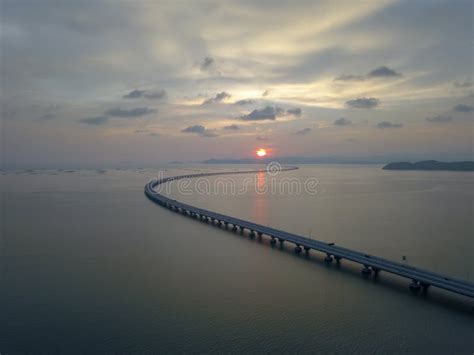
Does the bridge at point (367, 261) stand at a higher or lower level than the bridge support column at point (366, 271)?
higher

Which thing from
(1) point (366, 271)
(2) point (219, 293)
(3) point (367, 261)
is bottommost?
(2) point (219, 293)

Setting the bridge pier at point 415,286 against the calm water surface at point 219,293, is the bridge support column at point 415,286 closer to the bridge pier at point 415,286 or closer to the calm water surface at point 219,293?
the bridge pier at point 415,286

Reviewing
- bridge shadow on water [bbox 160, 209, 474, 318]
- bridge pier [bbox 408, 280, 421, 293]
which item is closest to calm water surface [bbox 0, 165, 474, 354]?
bridge shadow on water [bbox 160, 209, 474, 318]

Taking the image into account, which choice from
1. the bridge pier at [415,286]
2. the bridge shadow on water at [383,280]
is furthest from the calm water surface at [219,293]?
the bridge pier at [415,286]

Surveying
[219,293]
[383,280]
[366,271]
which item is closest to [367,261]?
[366,271]

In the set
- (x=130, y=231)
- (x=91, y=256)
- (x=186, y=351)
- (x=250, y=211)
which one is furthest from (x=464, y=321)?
(x=250, y=211)

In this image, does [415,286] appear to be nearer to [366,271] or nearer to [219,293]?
[366,271]

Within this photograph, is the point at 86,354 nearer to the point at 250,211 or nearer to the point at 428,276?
the point at 428,276

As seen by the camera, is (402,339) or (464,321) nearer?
(402,339)
